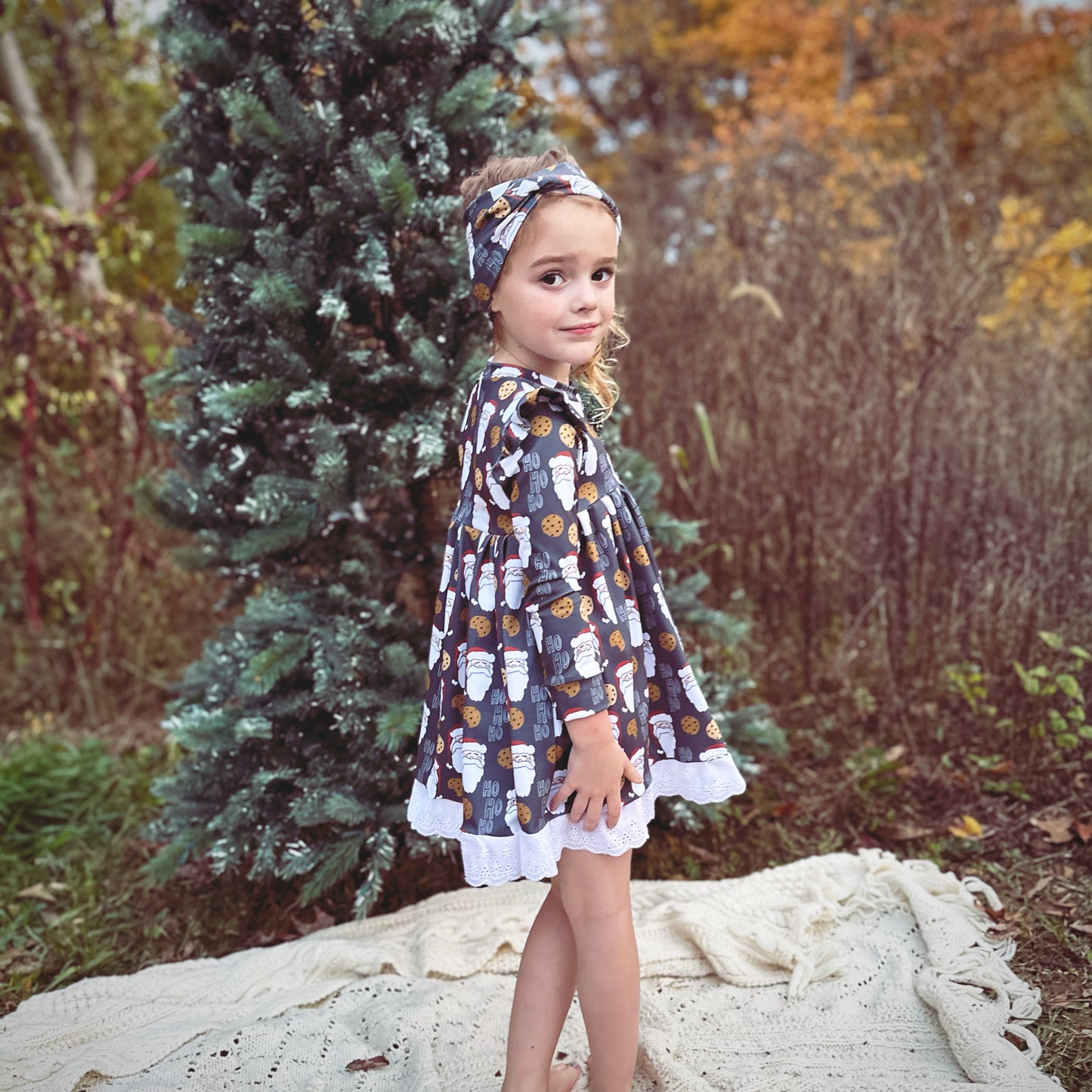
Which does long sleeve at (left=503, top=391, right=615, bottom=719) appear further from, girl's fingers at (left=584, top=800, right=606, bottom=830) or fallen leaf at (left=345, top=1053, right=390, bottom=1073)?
fallen leaf at (left=345, top=1053, right=390, bottom=1073)

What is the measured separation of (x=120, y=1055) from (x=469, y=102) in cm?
236

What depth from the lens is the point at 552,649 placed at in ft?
5.12

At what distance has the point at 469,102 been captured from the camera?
249 cm

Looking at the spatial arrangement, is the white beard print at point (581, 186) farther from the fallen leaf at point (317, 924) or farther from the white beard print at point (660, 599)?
the fallen leaf at point (317, 924)

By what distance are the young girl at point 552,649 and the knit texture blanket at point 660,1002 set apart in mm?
480

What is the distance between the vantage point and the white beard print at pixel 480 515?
1.70m

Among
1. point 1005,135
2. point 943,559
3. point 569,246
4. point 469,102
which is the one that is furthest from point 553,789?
point 1005,135

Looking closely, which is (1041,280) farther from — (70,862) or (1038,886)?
(70,862)

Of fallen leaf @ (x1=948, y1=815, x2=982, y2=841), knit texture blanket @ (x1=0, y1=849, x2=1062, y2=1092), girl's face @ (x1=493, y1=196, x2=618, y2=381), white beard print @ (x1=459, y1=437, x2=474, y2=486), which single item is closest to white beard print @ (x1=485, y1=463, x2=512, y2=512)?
white beard print @ (x1=459, y1=437, x2=474, y2=486)

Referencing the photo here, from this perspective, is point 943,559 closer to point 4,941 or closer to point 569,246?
point 569,246

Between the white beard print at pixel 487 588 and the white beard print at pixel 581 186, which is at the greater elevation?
the white beard print at pixel 581 186

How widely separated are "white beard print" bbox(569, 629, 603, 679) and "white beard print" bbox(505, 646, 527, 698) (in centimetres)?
11

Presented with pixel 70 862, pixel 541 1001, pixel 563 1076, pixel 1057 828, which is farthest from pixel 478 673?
pixel 70 862

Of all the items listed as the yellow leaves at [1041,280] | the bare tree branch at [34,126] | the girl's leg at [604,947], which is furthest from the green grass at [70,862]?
the yellow leaves at [1041,280]
